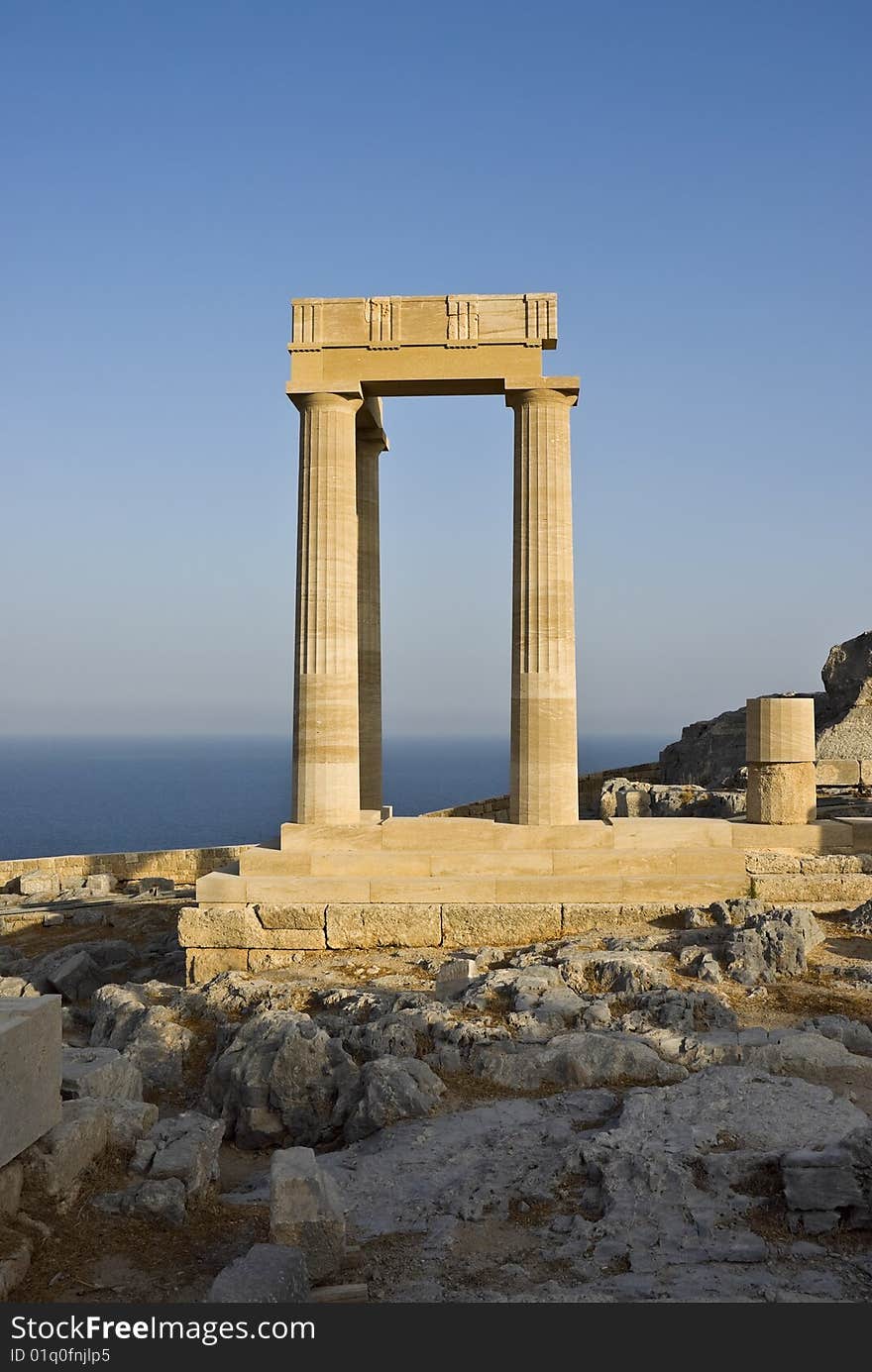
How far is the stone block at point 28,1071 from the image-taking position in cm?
612

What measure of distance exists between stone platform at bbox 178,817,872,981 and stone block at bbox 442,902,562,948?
0.6 inches

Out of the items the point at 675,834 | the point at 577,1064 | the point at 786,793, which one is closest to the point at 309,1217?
the point at 577,1064

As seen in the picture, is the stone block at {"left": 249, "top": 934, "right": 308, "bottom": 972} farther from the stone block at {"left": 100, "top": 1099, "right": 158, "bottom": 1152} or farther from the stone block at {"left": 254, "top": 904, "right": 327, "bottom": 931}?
the stone block at {"left": 100, "top": 1099, "right": 158, "bottom": 1152}

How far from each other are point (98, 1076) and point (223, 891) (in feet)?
21.6

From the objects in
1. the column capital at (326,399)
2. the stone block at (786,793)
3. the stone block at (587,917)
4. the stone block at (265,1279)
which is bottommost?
the stone block at (265,1279)

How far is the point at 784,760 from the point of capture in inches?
632

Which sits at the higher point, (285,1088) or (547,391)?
(547,391)

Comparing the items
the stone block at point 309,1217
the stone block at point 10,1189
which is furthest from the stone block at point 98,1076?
the stone block at point 309,1217

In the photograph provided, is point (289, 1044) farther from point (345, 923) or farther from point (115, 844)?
point (115, 844)

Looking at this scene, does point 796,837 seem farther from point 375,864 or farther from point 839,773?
point 839,773

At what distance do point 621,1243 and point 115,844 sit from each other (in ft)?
343

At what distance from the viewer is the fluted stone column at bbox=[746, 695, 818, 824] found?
1605cm

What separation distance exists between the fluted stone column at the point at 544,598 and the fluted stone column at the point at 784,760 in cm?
314

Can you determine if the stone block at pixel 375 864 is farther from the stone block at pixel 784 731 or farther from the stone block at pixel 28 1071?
the stone block at pixel 28 1071
